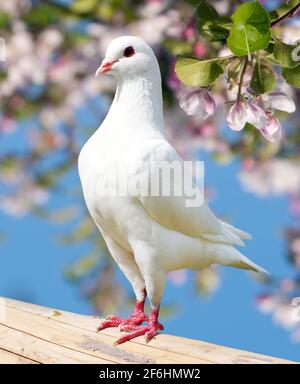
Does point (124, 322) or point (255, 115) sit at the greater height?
point (255, 115)

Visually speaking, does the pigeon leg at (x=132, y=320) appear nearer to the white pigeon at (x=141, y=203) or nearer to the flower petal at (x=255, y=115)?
the white pigeon at (x=141, y=203)

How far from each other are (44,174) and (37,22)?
0.90 meters

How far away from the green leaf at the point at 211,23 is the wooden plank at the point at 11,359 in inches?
40.5

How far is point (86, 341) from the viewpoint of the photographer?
206 cm


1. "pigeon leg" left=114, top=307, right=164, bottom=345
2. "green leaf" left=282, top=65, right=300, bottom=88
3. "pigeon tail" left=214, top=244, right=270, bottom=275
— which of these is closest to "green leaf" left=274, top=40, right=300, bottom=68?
"green leaf" left=282, top=65, right=300, bottom=88

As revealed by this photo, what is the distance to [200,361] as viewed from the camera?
1857 mm

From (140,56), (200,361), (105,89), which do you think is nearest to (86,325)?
(200,361)

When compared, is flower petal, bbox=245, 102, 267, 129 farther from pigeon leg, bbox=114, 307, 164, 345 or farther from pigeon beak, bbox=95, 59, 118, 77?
pigeon leg, bbox=114, 307, 164, 345

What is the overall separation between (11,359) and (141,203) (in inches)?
24.4

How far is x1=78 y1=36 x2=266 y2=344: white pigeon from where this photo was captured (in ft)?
6.29

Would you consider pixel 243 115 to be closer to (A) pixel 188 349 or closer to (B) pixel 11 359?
(A) pixel 188 349

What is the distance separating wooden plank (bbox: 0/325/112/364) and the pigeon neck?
650mm

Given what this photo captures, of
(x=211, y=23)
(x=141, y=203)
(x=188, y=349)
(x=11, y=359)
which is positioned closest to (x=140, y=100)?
(x=141, y=203)
